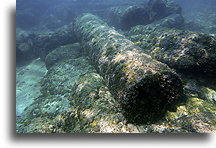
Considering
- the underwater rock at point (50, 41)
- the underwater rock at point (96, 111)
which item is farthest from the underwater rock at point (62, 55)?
the underwater rock at point (96, 111)

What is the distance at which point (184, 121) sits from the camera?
279cm

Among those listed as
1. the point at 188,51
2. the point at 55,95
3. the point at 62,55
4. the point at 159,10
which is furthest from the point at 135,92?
the point at 159,10

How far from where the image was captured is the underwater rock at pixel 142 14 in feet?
39.8

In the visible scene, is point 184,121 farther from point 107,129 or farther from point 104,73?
point 104,73

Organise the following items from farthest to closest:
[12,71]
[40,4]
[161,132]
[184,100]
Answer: [40,4]
[12,71]
[184,100]
[161,132]

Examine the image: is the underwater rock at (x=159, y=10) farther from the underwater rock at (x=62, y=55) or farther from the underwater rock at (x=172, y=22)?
the underwater rock at (x=62, y=55)

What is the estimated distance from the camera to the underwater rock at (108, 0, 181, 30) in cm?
1212

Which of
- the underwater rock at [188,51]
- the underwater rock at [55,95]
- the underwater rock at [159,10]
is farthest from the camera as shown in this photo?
the underwater rock at [159,10]

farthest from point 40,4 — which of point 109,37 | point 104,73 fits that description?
point 104,73

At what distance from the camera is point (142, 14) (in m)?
12.3

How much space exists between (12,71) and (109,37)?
3771mm

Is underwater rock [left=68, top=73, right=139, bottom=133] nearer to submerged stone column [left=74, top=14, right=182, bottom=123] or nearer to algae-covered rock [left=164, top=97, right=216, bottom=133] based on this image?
submerged stone column [left=74, top=14, right=182, bottom=123]

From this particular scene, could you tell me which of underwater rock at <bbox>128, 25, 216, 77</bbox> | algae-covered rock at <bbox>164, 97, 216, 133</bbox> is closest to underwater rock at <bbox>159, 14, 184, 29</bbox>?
underwater rock at <bbox>128, 25, 216, 77</bbox>

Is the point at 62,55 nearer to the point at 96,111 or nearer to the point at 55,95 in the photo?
the point at 55,95
